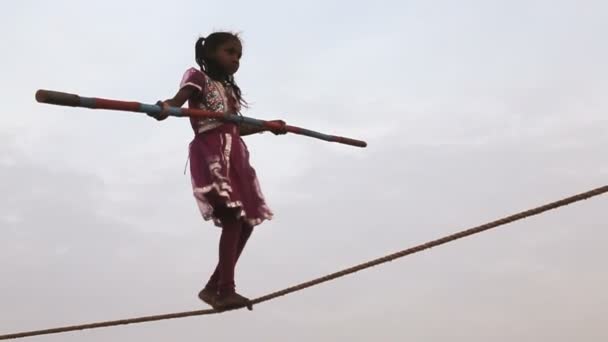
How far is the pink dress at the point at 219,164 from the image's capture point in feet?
16.1

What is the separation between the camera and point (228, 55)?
5.10 meters

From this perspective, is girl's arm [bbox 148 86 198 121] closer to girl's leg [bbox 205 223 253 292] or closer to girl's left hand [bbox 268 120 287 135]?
girl's left hand [bbox 268 120 287 135]

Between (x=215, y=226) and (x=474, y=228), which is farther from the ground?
(x=215, y=226)

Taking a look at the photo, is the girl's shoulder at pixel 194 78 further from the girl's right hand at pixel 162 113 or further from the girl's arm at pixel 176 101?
the girl's right hand at pixel 162 113

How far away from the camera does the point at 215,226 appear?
502cm

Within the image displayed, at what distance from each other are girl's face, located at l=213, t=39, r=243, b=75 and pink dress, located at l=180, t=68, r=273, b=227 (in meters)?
0.11

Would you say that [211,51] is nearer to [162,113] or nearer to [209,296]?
[162,113]

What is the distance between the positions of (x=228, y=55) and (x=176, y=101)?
516 millimetres

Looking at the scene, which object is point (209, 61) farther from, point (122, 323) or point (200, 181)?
point (122, 323)

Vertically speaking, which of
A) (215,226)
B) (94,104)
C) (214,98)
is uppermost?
(214,98)

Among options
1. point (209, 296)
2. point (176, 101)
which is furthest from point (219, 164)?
point (209, 296)

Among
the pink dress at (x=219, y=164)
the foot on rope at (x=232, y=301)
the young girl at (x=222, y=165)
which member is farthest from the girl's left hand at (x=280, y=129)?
the foot on rope at (x=232, y=301)

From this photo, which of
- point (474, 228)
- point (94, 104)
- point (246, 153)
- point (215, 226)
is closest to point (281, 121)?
point (246, 153)

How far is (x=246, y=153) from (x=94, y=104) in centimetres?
126
